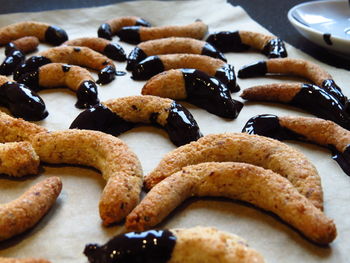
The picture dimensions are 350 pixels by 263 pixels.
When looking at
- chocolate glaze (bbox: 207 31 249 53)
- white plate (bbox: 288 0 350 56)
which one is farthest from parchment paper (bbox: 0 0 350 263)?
chocolate glaze (bbox: 207 31 249 53)

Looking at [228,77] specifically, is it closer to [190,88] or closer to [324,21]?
[190,88]

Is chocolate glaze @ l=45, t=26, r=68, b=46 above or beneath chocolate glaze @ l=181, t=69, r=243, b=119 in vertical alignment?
beneath

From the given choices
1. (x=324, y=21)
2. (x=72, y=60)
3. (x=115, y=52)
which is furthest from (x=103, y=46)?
(x=324, y=21)

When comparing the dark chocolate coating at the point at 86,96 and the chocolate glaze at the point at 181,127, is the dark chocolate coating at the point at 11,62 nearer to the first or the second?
the dark chocolate coating at the point at 86,96

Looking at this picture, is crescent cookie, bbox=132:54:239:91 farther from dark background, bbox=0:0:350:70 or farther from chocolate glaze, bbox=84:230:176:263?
chocolate glaze, bbox=84:230:176:263

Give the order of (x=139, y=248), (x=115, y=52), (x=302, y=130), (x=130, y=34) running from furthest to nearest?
(x=130, y=34) < (x=115, y=52) < (x=302, y=130) < (x=139, y=248)

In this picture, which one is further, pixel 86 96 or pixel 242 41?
pixel 242 41

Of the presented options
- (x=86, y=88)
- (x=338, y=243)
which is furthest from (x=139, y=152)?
(x=338, y=243)

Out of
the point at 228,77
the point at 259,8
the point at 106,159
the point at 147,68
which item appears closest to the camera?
the point at 106,159

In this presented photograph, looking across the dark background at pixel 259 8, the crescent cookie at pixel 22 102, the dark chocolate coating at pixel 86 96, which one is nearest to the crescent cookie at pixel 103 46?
the dark chocolate coating at pixel 86 96
